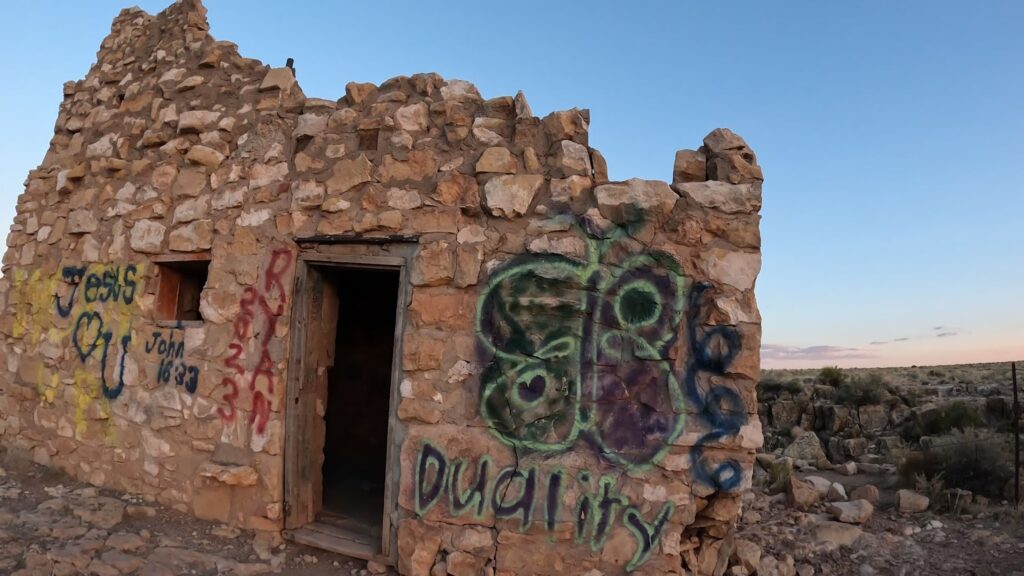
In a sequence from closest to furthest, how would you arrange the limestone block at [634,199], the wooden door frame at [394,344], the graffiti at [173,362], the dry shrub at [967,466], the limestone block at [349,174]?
the limestone block at [634,199] → the wooden door frame at [394,344] → the limestone block at [349,174] → the graffiti at [173,362] → the dry shrub at [967,466]

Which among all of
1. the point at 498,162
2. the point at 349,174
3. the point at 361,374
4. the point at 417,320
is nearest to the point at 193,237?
the point at 349,174

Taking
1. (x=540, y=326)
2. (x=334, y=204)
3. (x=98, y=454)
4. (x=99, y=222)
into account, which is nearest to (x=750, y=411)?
(x=540, y=326)

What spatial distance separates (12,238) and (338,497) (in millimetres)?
3953

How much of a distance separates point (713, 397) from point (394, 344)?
1.90 meters

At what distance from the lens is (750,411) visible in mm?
3232

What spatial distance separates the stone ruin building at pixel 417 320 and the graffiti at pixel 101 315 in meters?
0.02

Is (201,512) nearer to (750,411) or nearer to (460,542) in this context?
(460,542)

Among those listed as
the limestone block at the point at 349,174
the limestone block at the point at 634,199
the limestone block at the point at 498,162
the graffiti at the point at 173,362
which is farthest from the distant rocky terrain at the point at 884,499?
the graffiti at the point at 173,362

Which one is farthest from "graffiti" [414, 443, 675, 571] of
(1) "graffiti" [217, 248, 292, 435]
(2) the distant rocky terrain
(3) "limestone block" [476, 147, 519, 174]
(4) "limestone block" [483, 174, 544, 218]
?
(3) "limestone block" [476, 147, 519, 174]

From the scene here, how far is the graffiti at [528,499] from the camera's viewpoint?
3.25 m

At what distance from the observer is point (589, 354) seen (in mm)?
3357

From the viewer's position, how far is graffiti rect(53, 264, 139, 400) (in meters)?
4.64

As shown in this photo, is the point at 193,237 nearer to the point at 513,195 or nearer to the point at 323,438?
the point at 323,438

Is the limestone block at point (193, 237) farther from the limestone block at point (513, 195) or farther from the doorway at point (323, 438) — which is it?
the limestone block at point (513, 195)
